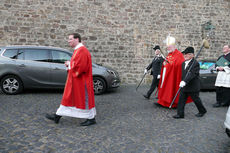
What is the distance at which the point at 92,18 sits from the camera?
12.0 meters

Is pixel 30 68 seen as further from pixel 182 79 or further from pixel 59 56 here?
pixel 182 79

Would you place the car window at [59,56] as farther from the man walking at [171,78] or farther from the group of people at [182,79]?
the man walking at [171,78]

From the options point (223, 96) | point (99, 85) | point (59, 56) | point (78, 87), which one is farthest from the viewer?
point (99, 85)

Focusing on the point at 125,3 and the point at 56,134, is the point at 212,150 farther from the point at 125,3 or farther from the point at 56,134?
the point at 125,3

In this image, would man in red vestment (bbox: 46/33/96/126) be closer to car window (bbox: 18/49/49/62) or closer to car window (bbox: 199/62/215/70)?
car window (bbox: 18/49/49/62)

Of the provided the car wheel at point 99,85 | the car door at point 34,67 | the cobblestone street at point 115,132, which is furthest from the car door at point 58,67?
the cobblestone street at point 115,132

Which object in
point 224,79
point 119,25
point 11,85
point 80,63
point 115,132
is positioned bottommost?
point 115,132

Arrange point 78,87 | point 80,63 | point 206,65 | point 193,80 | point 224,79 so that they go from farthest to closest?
point 206,65 < point 224,79 < point 193,80 < point 78,87 < point 80,63

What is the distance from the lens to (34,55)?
7746mm

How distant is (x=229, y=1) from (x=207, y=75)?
6.91 metres

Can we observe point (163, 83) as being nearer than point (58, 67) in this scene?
Yes

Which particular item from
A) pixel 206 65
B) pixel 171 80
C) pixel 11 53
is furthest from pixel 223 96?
pixel 11 53

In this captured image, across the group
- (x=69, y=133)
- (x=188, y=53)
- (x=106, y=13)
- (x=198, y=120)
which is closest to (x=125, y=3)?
(x=106, y=13)

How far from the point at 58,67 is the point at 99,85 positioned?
164 centimetres
